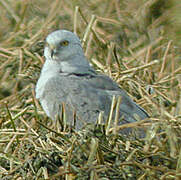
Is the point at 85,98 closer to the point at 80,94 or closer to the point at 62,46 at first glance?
the point at 80,94

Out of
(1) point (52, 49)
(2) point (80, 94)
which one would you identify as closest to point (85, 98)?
(2) point (80, 94)

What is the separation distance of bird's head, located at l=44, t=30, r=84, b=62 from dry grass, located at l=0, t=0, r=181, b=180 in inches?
13.2

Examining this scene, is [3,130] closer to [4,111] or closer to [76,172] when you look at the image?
[4,111]

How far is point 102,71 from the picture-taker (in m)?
4.19

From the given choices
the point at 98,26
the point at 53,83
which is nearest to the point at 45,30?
the point at 98,26

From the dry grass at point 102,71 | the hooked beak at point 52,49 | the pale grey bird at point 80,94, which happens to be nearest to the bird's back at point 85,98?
the pale grey bird at point 80,94

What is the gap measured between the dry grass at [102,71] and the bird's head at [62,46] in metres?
0.33

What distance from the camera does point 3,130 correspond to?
3.31 metres

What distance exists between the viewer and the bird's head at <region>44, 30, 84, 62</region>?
3961 mm

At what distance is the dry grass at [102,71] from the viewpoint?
252 centimetres

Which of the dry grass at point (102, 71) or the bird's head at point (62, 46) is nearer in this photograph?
the dry grass at point (102, 71)

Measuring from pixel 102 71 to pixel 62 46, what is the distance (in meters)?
0.47

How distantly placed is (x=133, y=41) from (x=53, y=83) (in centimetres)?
177

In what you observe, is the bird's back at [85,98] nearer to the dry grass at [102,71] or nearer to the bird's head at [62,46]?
the dry grass at [102,71]
